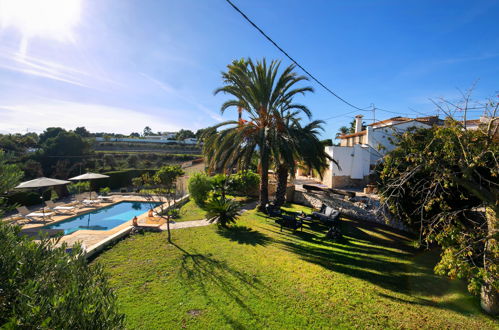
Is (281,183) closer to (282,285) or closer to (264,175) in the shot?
(264,175)

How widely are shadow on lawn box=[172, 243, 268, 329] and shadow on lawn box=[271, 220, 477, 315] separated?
2.86 metres

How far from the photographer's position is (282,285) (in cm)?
612

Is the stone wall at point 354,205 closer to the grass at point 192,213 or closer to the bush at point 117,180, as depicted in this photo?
the grass at point 192,213

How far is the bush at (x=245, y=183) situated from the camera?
19.3 metres

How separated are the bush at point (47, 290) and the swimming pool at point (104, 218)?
42.5 ft

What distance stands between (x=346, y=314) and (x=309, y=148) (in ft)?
27.6

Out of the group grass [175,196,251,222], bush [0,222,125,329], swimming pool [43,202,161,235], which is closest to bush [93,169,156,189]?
swimming pool [43,202,161,235]

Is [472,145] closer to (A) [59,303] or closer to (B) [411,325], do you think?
(B) [411,325]

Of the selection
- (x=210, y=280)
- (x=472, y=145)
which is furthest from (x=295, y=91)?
(x=210, y=280)

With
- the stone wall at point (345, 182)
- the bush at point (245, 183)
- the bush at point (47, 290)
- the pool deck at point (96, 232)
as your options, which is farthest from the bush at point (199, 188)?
the bush at point (47, 290)

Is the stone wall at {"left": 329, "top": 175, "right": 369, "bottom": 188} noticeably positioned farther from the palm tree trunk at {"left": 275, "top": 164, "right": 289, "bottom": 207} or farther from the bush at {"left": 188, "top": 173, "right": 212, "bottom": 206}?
the bush at {"left": 188, "top": 173, "right": 212, "bottom": 206}

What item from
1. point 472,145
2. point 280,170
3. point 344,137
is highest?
point 344,137

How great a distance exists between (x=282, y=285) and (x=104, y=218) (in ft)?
49.5

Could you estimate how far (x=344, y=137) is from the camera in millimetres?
27656
